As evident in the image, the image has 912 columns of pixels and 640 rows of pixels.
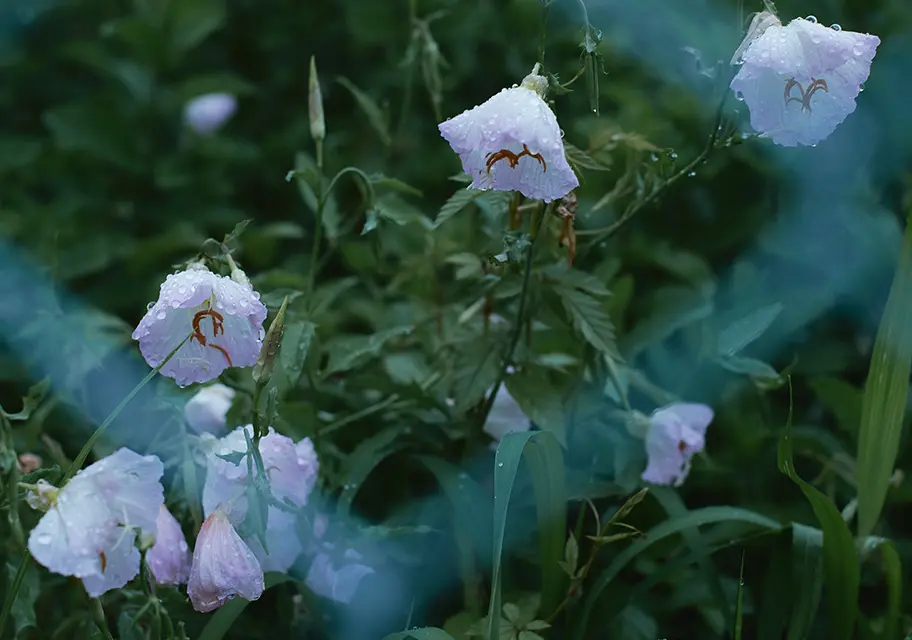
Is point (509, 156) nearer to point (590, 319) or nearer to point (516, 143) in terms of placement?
point (516, 143)

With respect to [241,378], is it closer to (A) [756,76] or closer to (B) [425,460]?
(B) [425,460]

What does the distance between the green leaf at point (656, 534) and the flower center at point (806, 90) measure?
55 centimetres

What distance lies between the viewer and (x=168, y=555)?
3.85 feet

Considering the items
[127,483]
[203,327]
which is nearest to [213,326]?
[203,327]

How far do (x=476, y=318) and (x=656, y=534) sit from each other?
0.43 metres

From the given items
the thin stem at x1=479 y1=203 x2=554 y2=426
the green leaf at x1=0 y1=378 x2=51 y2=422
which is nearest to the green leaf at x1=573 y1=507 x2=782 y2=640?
the thin stem at x1=479 y1=203 x2=554 y2=426

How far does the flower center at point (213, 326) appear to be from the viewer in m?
1.12

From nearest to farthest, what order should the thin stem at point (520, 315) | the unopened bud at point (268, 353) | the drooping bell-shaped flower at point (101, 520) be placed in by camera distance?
the drooping bell-shaped flower at point (101, 520) → the unopened bud at point (268, 353) → the thin stem at point (520, 315)

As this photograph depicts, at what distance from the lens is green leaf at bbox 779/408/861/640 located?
4.30ft

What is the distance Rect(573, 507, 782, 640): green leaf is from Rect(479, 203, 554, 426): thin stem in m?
0.27

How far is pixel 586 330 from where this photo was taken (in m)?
1.32

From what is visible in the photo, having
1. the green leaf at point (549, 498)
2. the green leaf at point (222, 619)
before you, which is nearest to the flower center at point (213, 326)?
the green leaf at point (222, 619)

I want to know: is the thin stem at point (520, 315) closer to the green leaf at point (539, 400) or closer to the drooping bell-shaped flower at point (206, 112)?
the green leaf at point (539, 400)

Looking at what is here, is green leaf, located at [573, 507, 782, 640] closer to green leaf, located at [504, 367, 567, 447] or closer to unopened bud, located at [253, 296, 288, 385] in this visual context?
green leaf, located at [504, 367, 567, 447]
